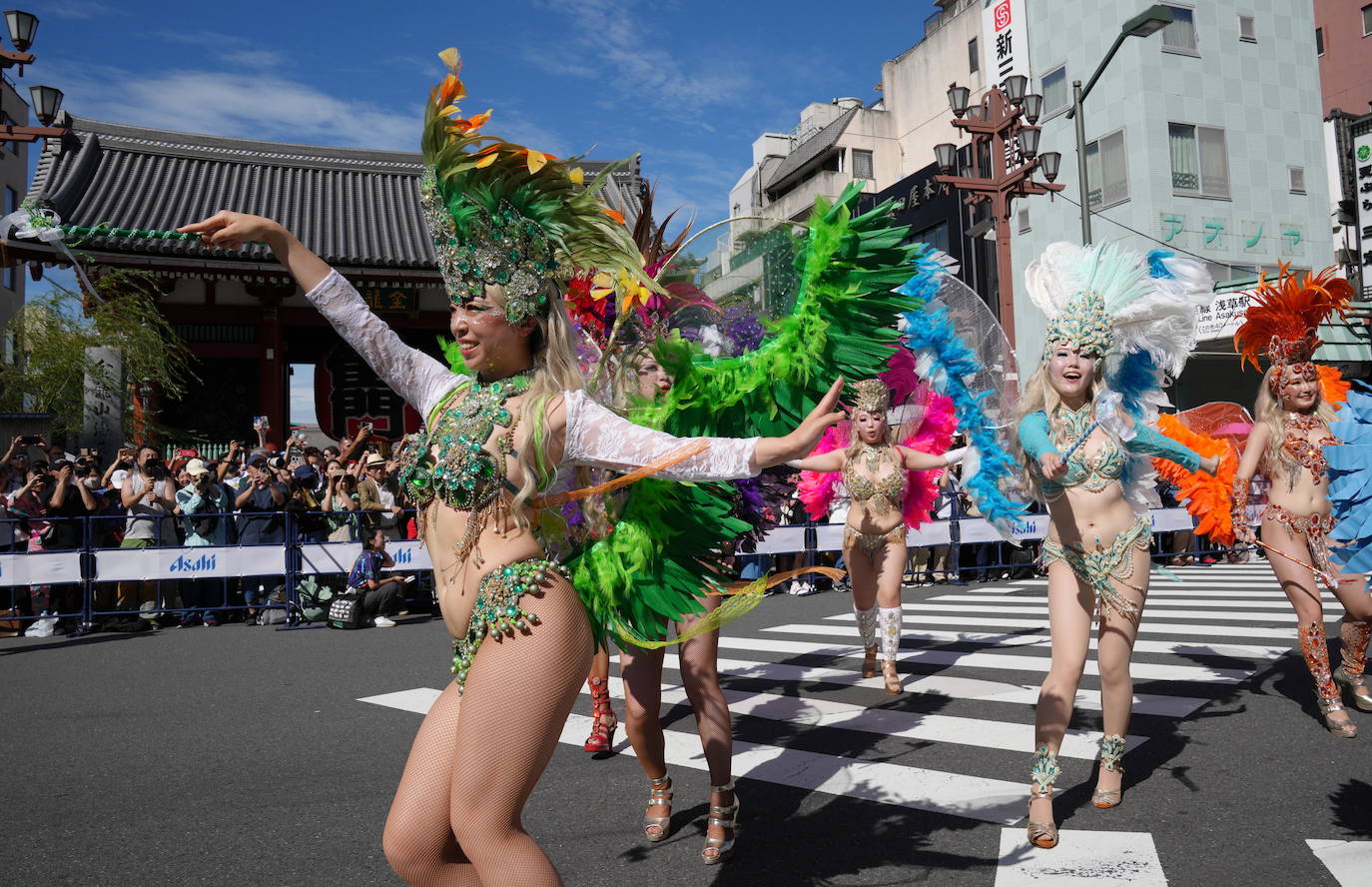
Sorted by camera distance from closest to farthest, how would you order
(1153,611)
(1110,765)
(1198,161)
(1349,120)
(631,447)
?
(631,447) → (1110,765) → (1153,611) → (1349,120) → (1198,161)

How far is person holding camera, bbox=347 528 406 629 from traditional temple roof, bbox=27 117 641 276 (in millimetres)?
7987

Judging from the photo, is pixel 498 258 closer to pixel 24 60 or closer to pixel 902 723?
pixel 902 723

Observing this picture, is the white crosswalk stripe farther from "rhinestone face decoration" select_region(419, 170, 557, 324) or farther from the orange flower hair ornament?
"rhinestone face decoration" select_region(419, 170, 557, 324)

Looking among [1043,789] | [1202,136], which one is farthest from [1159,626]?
[1202,136]

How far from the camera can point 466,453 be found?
7.74 ft

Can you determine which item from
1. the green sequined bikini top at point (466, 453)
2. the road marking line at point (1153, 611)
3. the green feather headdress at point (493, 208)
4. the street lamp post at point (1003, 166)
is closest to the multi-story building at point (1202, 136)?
the street lamp post at point (1003, 166)

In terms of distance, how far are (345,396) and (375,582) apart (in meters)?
9.76

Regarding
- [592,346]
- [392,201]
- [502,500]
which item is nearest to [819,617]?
[592,346]

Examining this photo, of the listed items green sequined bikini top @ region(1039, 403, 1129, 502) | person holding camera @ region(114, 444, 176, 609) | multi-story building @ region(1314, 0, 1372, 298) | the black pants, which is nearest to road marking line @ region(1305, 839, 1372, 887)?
green sequined bikini top @ region(1039, 403, 1129, 502)

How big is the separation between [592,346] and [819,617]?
25.0 ft

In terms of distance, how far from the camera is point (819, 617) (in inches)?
416

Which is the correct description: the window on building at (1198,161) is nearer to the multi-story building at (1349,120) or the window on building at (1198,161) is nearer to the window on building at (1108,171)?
the window on building at (1108,171)

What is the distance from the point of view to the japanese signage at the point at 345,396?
65.0 feet

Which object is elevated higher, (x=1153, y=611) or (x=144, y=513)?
(x=144, y=513)
